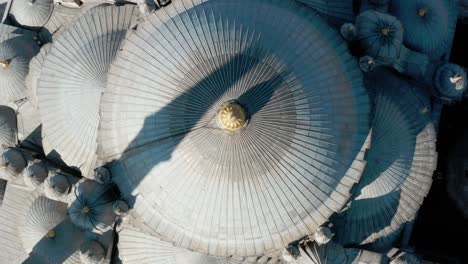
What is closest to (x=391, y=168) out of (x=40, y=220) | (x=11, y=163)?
(x=40, y=220)

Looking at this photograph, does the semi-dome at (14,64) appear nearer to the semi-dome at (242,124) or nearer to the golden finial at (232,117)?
the semi-dome at (242,124)

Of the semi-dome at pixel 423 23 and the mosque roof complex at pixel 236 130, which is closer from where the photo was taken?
the mosque roof complex at pixel 236 130

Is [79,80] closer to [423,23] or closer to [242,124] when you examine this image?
[242,124]

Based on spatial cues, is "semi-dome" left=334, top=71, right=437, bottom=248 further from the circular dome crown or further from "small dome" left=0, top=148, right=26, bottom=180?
the circular dome crown

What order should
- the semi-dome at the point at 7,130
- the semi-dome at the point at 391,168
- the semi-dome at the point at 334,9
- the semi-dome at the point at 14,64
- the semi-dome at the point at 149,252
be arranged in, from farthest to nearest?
1. the semi-dome at the point at 7,130
2. the semi-dome at the point at 14,64
3. the semi-dome at the point at 149,252
4. the semi-dome at the point at 334,9
5. the semi-dome at the point at 391,168

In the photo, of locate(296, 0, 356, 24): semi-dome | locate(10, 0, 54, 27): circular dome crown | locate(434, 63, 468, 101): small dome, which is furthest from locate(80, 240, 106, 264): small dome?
locate(434, 63, 468, 101): small dome

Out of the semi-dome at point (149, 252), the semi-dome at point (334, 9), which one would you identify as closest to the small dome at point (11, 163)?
the semi-dome at point (149, 252)
